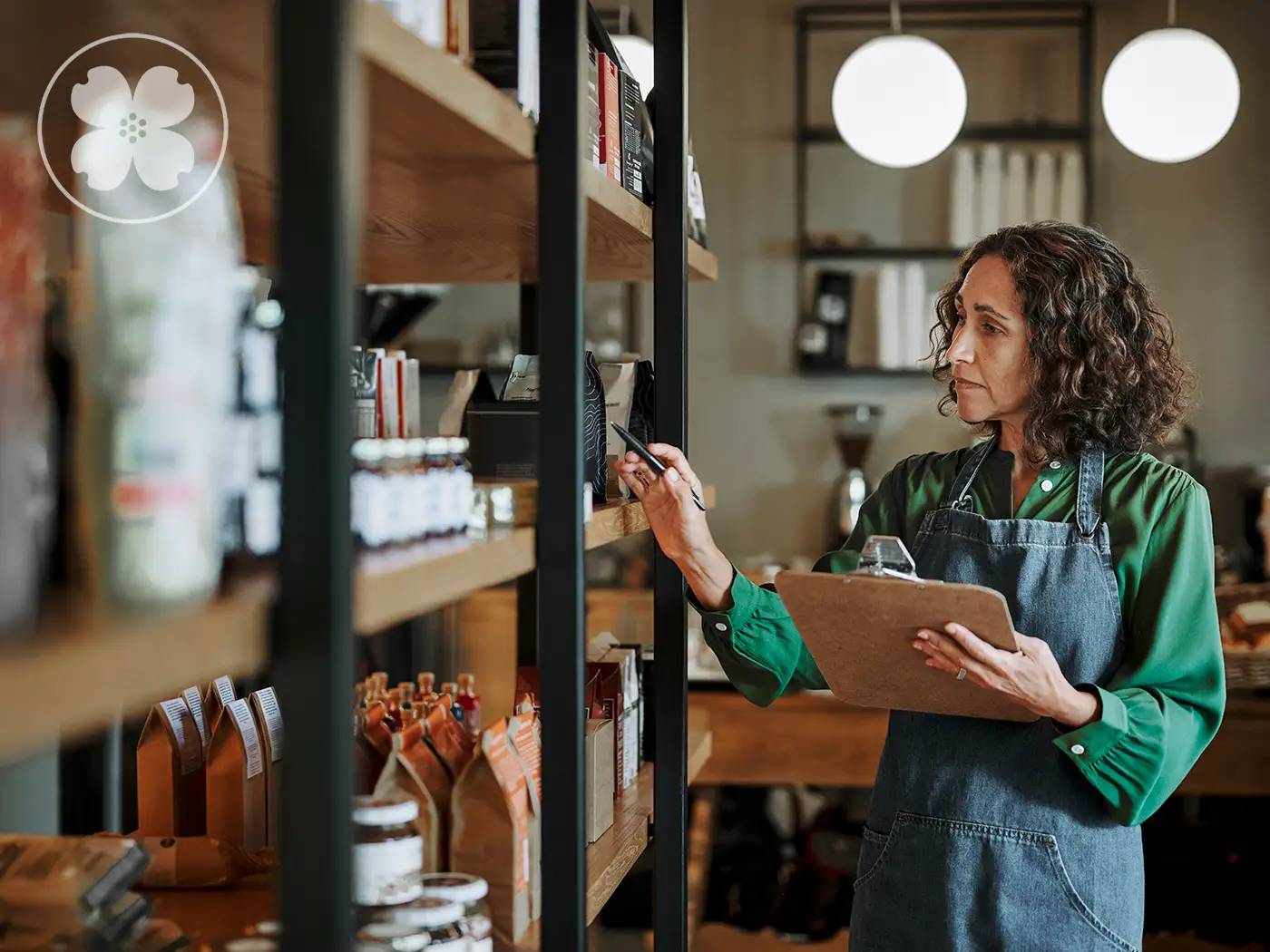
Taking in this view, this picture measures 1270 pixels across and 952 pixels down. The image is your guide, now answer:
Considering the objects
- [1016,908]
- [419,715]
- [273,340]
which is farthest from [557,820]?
[1016,908]

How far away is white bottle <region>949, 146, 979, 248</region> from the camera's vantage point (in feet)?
15.8

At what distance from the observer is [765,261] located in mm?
5098

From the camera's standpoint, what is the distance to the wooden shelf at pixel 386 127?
0.89 metres

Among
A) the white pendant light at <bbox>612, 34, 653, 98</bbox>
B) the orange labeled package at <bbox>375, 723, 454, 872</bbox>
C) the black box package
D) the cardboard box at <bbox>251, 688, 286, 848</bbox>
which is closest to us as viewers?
the orange labeled package at <bbox>375, 723, 454, 872</bbox>

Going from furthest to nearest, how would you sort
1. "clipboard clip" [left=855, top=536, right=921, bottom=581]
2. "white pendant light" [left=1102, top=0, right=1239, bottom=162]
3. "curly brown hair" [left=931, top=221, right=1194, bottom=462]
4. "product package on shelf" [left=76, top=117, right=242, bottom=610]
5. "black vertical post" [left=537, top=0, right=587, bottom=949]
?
"white pendant light" [left=1102, top=0, right=1239, bottom=162], "curly brown hair" [left=931, top=221, right=1194, bottom=462], "clipboard clip" [left=855, top=536, right=921, bottom=581], "black vertical post" [left=537, top=0, right=587, bottom=949], "product package on shelf" [left=76, top=117, right=242, bottom=610]

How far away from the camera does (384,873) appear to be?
1161mm

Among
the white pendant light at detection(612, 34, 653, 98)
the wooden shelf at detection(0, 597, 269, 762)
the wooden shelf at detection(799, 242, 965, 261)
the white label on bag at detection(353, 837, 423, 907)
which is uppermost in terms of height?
the white pendant light at detection(612, 34, 653, 98)

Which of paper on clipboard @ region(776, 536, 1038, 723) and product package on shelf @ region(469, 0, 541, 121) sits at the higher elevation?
product package on shelf @ region(469, 0, 541, 121)

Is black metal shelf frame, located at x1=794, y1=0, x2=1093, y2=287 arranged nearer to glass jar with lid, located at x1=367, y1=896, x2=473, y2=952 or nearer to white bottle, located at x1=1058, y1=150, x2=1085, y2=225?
white bottle, located at x1=1058, y1=150, x2=1085, y2=225

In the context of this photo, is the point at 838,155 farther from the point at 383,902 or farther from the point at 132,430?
the point at 132,430

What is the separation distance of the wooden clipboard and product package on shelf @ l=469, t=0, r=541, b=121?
0.68 metres

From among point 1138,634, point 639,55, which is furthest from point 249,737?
point 639,55

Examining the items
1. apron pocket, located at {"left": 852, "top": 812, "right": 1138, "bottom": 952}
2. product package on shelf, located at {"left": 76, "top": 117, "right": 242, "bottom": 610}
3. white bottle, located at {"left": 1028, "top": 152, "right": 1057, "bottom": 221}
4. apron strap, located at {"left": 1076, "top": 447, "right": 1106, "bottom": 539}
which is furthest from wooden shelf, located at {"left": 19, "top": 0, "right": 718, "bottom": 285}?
white bottle, located at {"left": 1028, "top": 152, "right": 1057, "bottom": 221}

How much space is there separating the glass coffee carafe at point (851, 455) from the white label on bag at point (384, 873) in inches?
149
